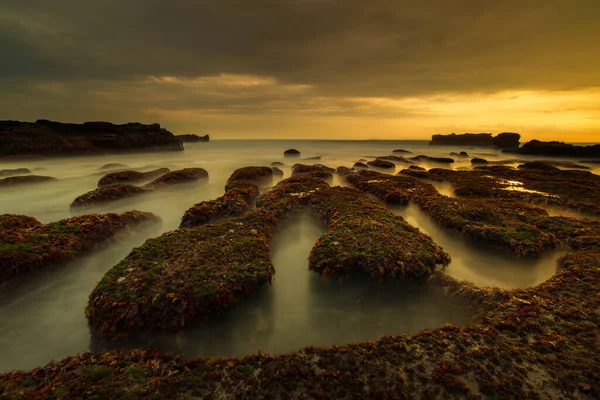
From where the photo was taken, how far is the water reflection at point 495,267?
208 inches

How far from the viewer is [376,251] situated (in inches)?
207

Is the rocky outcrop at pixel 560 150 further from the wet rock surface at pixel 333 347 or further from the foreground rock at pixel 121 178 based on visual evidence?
the foreground rock at pixel 121 178

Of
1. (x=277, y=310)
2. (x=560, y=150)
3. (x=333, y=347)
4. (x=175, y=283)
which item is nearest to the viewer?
(x=333, y=347)

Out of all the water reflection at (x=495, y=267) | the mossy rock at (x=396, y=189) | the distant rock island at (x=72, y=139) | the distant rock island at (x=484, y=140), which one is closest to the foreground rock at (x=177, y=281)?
the water reflection at (x=495, y=267)

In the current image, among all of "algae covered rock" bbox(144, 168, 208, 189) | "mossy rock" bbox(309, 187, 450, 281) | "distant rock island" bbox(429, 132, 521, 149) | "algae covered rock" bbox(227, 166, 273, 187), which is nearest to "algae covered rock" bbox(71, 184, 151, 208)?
"algae covered rock" bbox(144, 168, 208, 189)

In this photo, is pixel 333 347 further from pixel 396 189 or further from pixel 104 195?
pixel 104 195

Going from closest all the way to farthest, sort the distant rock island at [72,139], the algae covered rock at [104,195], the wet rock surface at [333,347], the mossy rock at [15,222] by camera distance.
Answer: the wet rock surface at [333,347]
the mossy rock at [15,222]
the algae covered rock at [104,195]
the distant rock island at [72,139]

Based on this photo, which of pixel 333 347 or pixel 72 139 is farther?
pixel 72 139

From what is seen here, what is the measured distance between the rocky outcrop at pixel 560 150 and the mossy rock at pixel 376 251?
52.5m

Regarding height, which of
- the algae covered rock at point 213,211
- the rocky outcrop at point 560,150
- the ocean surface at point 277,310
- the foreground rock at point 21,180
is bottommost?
the ocean surface at point 277,310

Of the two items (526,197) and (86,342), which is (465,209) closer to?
(526,197)

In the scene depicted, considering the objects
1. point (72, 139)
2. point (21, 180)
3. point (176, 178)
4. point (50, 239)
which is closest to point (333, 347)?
point (50, 239)

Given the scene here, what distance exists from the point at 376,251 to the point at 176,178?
13444 mm

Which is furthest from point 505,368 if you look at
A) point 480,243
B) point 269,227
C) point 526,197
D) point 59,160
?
point 59,160
